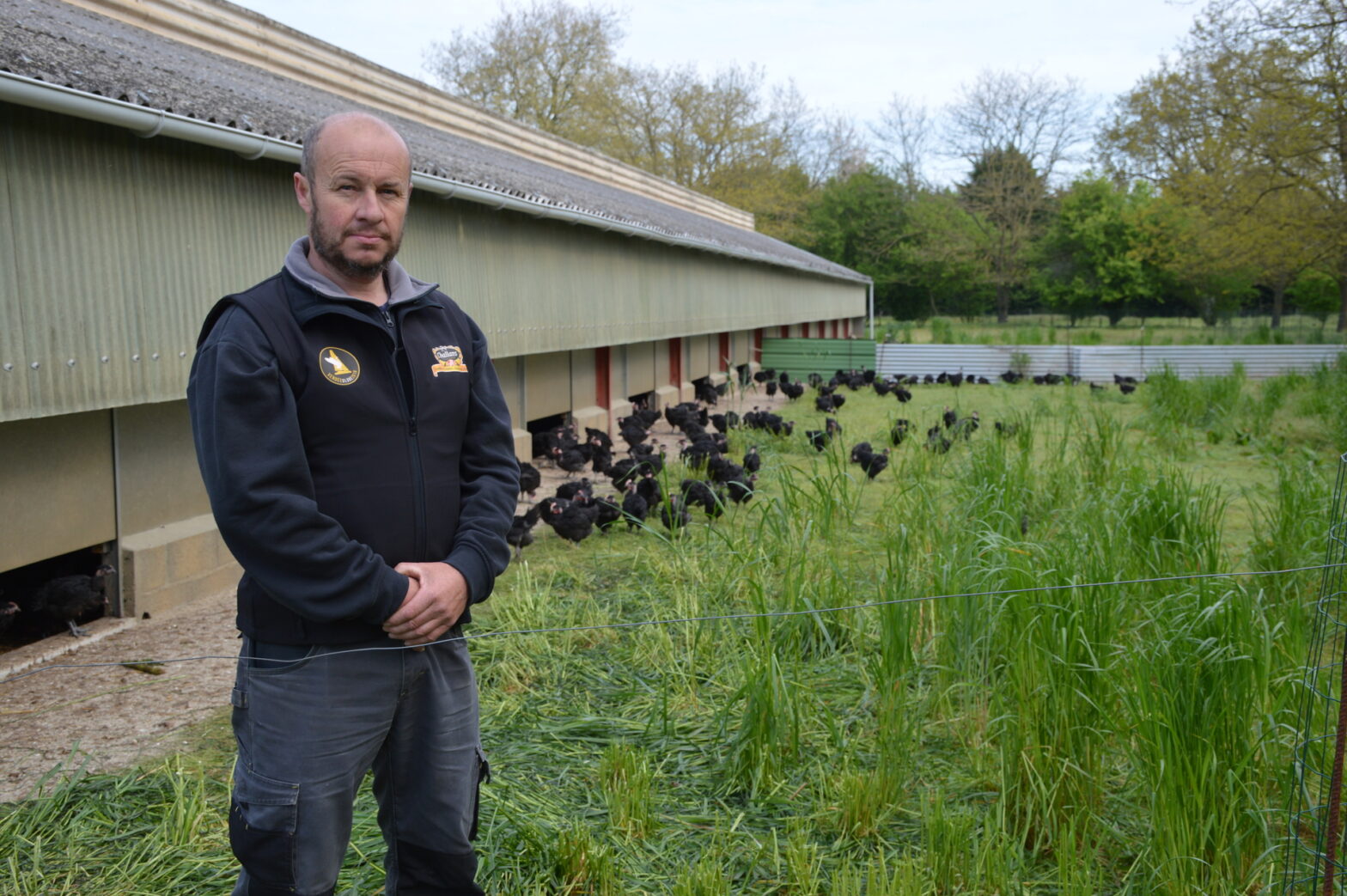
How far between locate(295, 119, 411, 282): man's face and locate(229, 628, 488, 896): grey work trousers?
812 millimetres

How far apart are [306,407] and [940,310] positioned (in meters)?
53.1

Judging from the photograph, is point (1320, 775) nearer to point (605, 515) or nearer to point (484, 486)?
point (484, 486)

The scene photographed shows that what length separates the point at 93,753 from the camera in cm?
385

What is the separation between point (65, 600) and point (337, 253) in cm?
352

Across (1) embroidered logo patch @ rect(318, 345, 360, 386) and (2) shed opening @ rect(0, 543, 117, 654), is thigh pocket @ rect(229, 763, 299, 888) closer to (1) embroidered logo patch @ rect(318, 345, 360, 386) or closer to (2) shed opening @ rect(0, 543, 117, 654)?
(1) embroidered logo patch @ rect(318, 345, 360, 386)

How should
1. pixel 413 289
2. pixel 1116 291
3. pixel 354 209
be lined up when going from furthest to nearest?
pixel 1116 291 < pixel 413 289 < pixel 354 209

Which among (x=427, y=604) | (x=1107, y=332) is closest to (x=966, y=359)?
(x=1107, y=332)

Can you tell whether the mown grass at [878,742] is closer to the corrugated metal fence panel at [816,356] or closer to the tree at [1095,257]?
the corrugated metal fence panel at [816,356]

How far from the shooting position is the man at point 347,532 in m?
2.04

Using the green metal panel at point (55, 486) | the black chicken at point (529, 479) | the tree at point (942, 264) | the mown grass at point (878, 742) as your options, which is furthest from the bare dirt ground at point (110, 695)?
the tree at point (942, 264)

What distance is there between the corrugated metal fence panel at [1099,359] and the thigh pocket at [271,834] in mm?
21836

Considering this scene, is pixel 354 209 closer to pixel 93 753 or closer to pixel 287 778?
pixel 287 778

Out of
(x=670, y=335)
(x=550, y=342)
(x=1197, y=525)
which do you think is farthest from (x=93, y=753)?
(x=670, y=335)

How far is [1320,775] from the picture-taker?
328cm
